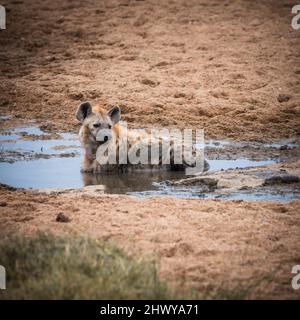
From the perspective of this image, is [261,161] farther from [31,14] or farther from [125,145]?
[31,14]

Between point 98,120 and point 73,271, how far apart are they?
4.16 metres

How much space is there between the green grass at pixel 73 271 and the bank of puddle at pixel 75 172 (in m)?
2.43

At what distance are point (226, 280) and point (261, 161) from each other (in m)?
4.23

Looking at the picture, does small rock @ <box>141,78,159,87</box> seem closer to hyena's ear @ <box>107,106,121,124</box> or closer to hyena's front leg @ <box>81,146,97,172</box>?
hyena's ear @ <box>107,106,121,124</box>

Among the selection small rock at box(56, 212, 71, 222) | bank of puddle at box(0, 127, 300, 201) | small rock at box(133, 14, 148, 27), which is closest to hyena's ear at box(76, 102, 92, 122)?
bank of puddle at box(0, 127, 300, 201)

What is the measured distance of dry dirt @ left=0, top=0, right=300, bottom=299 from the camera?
6027 millimetres

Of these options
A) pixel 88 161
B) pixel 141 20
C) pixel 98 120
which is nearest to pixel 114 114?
pixel 98 120

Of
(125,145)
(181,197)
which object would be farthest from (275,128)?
(181,197)

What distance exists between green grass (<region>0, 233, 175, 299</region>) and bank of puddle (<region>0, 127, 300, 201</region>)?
243 cm

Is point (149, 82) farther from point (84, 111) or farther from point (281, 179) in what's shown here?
point (281, 179)

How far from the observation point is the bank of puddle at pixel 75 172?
7.98 m

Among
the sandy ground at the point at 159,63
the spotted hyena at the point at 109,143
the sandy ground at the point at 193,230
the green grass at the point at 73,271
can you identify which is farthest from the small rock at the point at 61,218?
the sandy ground at the point at 159,63

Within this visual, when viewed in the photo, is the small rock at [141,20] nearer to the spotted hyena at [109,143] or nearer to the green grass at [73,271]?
the spotted hyena at [109,143]

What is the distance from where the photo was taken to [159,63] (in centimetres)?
1364
